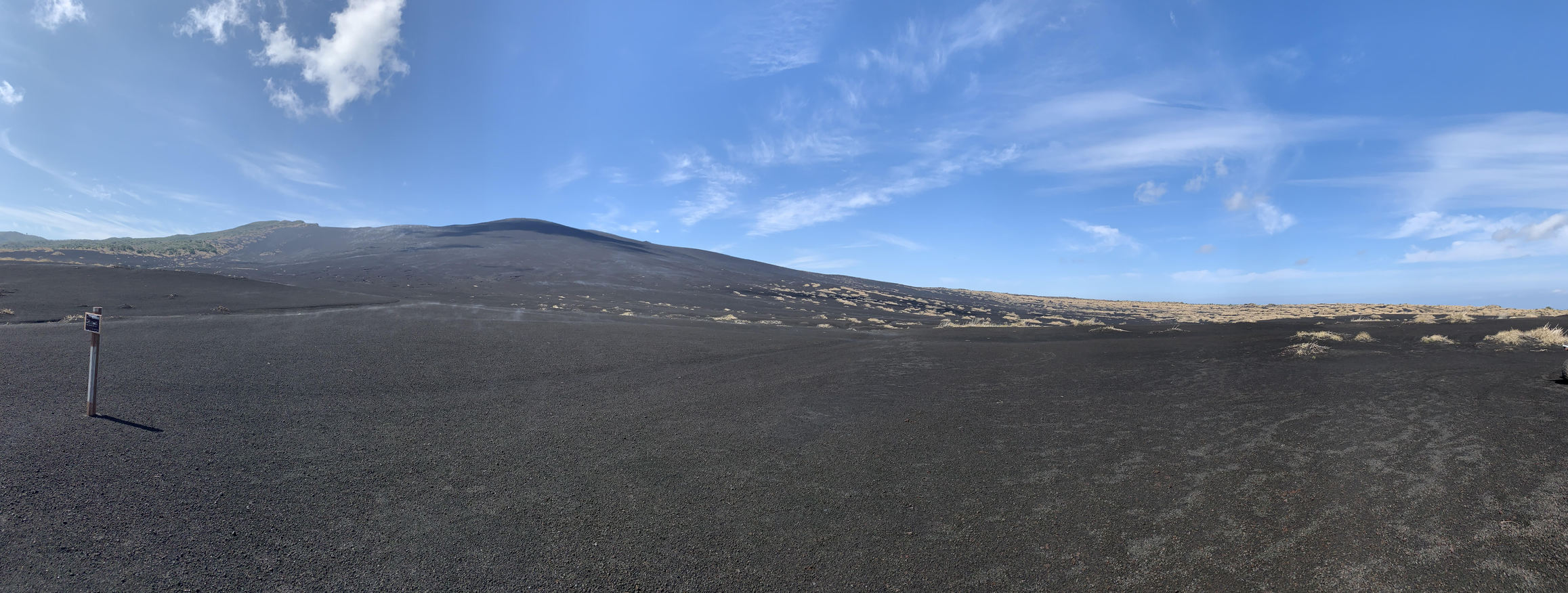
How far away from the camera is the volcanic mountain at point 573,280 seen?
32219 millimetres

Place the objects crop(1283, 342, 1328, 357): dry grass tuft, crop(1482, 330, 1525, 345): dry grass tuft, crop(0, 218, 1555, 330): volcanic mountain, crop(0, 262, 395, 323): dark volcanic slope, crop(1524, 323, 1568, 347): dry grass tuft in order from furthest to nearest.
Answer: crop(0, 218, 1555, 330): volcanic mountain
crop(0, 262, 395, 323): dark volcanic slope
crop(1482, 330, 1525, 345): dry grass tuft
crop(1524, 323, 1568, 347): dry grass tuft
crop(1283, 342, 1328, 357): dry grass tuft

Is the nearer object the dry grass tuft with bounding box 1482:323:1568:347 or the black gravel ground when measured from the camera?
the black gravel ground

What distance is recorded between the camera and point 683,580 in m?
4.00

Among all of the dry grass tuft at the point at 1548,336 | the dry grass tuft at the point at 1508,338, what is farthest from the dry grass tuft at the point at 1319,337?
the dry grass tuft at the point at 1548,336

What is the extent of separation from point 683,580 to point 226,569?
3.19m

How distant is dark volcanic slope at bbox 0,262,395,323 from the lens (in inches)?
654

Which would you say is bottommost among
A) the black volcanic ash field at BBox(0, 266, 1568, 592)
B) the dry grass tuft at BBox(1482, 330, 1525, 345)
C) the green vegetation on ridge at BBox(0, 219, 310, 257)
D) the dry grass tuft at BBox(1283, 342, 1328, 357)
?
the black volcanic ash field at BBox(0, 266, 1568, 592)

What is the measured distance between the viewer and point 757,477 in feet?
19.7

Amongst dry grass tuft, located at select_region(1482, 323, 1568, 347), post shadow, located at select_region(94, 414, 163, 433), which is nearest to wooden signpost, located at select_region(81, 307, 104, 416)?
post shadow, located at select_region(94, 414, 163, 433)

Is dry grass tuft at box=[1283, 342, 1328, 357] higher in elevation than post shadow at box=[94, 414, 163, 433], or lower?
higher

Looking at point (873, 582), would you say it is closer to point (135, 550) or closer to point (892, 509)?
point (892, 509)

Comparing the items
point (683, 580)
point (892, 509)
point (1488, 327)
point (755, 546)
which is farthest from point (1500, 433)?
point (1488, 327)

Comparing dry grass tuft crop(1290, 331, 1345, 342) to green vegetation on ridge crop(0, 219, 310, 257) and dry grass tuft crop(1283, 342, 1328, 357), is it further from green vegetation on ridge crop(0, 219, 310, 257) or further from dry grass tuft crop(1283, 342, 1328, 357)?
green vegetation on ridge crop(0, 219, 310, 257)

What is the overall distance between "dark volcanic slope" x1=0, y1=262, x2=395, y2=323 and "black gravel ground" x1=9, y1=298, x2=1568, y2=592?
6596 mm
